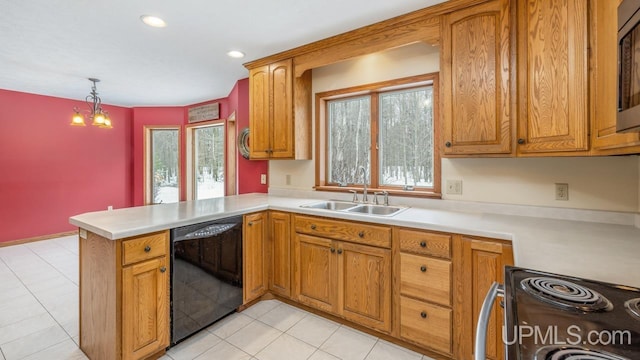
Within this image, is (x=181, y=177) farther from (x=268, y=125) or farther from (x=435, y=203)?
(x=435, y=203)

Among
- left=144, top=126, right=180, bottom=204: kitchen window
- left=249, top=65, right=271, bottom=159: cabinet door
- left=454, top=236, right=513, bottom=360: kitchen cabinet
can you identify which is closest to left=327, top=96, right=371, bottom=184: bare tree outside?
left=249, top=65, right=271, bottom=159: cabinet door

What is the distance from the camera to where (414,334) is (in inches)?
72.6

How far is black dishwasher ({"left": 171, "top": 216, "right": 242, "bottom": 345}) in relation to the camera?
6.11 ft

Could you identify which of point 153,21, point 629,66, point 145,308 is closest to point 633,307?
point 629,66

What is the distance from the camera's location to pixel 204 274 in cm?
203

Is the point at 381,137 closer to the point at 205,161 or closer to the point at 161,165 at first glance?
the point at 205,161

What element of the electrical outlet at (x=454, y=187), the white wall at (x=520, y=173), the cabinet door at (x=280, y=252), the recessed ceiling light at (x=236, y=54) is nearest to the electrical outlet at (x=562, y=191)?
the white wall at (x=520, y=173)

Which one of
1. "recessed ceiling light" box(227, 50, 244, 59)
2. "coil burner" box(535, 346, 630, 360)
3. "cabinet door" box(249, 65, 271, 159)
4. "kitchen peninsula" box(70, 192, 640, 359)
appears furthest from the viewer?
"cabinet door" box(249, 65, 271, 159)

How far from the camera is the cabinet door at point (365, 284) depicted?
1944mm

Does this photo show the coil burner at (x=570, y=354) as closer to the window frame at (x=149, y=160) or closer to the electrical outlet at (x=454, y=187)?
the electrical outlet at (x=454, y=187)

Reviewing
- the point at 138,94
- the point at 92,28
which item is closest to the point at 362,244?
the point at 92,28

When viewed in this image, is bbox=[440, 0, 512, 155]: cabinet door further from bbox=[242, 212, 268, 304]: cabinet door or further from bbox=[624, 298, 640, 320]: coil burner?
bbox=[242, 212, 268, 304]: cabinet door

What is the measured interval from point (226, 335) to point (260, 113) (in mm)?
2084

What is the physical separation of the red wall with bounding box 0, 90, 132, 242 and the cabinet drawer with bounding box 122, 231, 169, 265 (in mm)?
4323
